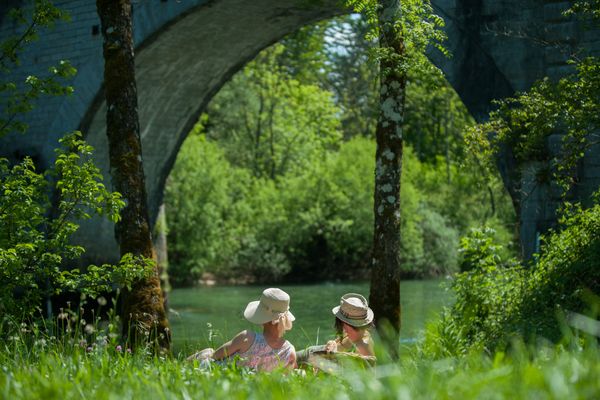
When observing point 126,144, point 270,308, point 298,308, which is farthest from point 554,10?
point 298,308

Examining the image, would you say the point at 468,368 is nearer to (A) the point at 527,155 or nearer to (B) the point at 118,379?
(B) the point at 118,379

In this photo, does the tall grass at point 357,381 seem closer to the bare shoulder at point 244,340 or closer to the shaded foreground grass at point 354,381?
the shaded foreground grass at point 354,381

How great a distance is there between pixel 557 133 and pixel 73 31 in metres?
6.67

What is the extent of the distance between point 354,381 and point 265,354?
1.86 metres

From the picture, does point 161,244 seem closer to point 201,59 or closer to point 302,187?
point 201,59

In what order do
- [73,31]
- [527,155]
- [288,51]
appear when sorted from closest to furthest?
[527,155], [73,31], [288,51]

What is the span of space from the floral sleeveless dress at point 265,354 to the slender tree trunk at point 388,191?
2010 millimetres

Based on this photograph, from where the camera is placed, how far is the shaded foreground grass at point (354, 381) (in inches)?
91.9

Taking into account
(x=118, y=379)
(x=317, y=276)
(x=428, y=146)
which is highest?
(x=118, y=379)

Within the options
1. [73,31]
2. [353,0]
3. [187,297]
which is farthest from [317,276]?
[353,0]

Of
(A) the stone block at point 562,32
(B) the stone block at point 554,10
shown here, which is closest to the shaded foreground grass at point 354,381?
(A) the stone block at point 562,32

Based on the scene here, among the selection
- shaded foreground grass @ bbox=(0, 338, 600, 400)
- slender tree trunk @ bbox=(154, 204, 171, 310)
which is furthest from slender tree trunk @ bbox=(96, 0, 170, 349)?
slender tree trunk @ bbox=(154, 204, 171, 310)

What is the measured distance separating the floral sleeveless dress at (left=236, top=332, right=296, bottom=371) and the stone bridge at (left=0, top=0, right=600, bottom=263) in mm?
3856

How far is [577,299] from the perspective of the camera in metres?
5.70
